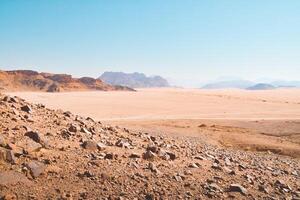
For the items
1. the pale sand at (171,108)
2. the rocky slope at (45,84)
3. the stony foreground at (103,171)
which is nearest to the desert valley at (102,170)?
the stony foreground at (103,171)

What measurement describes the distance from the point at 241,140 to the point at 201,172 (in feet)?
43.6

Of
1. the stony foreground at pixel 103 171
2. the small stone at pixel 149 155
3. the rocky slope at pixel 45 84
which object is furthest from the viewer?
the rocky slope at pixel 45 84

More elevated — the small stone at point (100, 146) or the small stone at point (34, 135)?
the small stone at point (34, 135)

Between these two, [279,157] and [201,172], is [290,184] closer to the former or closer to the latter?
[201,172]

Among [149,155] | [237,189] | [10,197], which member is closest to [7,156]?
[10,197]

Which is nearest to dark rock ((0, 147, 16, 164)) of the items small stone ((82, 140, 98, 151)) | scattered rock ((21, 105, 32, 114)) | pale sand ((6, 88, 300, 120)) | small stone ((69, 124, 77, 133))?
small stone ((82, 140, 98, 151))

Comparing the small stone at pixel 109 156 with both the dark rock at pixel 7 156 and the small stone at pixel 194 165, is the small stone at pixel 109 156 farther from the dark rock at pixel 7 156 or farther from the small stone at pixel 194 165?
the dark rock at pixel 7 156

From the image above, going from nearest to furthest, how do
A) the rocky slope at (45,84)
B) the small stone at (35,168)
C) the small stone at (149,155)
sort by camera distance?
the small stone at (35,168)
the small stone at (149,155)
the rocky slope at (45,84)

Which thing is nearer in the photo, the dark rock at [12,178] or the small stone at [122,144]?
the dark rock at [12,178]

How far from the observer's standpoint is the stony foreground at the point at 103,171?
9453 millimetres

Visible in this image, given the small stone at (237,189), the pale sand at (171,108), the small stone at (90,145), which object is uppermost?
the small stone at (90,145)

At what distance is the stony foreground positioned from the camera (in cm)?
945

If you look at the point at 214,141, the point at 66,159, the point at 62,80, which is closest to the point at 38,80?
the point at 62,80

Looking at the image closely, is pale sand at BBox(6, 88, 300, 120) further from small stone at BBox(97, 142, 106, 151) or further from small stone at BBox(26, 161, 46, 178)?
small stone at BBox(26, 161, 46, 178)
